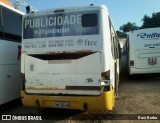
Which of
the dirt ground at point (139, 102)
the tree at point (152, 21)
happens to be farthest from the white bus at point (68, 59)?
the tree at point (152, 21)

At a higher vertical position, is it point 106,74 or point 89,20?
point 89,20

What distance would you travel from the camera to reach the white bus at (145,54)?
619 inches

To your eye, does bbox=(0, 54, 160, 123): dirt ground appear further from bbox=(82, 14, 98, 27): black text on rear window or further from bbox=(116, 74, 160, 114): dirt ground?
bbox=(82, 14, 98, 27): black text on rear window

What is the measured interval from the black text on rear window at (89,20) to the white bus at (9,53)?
2540mm

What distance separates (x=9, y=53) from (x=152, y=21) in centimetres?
5059

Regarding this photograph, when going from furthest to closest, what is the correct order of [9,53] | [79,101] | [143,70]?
[143,70], [9,53], [79,101]

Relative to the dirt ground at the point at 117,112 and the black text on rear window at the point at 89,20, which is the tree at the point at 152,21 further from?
the black text on rear window at the point at 89,20

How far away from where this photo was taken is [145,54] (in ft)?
51.9

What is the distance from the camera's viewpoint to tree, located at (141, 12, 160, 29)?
53.7 metres

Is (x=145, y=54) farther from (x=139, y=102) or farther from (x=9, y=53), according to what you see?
(x=9, y=53)

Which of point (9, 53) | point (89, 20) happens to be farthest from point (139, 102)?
point (9, 53)

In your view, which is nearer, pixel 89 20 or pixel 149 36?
pixel 89 20

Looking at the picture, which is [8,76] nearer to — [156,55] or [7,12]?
[7,12]

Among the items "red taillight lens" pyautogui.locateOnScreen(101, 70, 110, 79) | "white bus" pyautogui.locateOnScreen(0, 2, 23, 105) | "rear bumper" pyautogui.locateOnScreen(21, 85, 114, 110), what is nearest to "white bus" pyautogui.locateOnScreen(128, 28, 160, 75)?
"white bus" pyautogui.locateOnScreen(0, 2, 23, 105)
